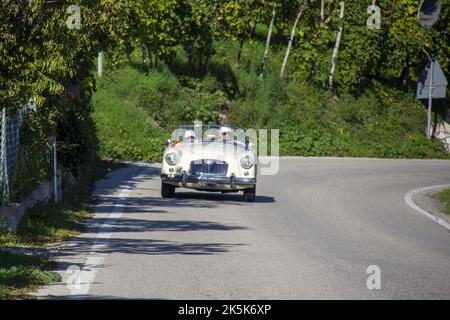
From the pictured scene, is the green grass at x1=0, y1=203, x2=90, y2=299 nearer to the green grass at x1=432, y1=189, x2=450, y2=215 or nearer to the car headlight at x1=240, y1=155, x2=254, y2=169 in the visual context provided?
the car headlight at x1=240, y1=155, x2=254, y2=169

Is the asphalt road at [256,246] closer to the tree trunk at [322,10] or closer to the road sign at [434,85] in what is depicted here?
the road sign at [434,85]

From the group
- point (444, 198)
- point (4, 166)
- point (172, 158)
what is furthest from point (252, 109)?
point (4, 166)

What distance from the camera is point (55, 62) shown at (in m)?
12.1

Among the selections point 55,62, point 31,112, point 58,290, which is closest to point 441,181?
point 31,112

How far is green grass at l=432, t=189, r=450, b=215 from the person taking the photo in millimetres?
21133

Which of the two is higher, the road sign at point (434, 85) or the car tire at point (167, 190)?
the road sign at point (434, 85)

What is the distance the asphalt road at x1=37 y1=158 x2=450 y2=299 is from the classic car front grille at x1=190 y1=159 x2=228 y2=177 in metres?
0.65

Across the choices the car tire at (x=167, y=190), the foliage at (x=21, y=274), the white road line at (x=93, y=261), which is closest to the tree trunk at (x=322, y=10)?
the car tire at (x=167, y=190)

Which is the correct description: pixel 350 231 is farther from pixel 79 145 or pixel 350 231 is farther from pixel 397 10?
pixel 397 10

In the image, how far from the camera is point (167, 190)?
21062mm

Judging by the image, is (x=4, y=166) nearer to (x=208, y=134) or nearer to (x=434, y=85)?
(x=208, y=134)

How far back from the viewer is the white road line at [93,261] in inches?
378

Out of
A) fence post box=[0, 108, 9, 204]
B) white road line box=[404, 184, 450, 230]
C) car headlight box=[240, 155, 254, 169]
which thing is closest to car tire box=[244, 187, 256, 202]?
car headlight box=[240, 155, 254, 169]

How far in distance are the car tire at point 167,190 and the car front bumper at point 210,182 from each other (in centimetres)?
60
